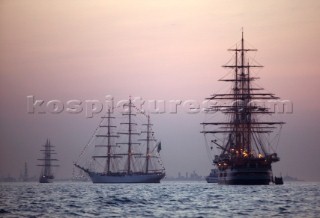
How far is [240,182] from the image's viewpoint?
115125 mm

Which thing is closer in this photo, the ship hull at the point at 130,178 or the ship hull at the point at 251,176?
the ship hull at the point at 251,176

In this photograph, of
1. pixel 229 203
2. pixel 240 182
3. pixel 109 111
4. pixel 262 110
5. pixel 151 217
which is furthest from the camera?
pixel 109 111

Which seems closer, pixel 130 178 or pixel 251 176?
pixel 251 176

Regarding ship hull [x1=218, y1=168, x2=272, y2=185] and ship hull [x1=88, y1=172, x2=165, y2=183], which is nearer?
ship hull [x1=218, y1=168, x2=272, y2=185]

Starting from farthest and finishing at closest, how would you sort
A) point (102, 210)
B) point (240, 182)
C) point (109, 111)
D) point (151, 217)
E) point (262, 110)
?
point (109, 111) < point (262, 110) < point (240, 182) < point (102, 210) < point (151, 217)

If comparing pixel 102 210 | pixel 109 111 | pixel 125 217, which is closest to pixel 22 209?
pixel 102 210

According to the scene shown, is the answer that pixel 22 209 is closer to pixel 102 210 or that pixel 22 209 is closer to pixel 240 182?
pixel 102 210

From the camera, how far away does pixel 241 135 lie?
12925cm

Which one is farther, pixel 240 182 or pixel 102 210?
pixel 240 182

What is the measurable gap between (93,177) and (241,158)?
78635 millimetres

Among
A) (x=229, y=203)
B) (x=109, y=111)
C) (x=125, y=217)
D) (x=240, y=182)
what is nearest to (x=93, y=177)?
(x=109, y=111)

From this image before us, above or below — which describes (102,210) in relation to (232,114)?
below

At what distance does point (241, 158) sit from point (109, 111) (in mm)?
75008

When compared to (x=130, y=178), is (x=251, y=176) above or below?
above
